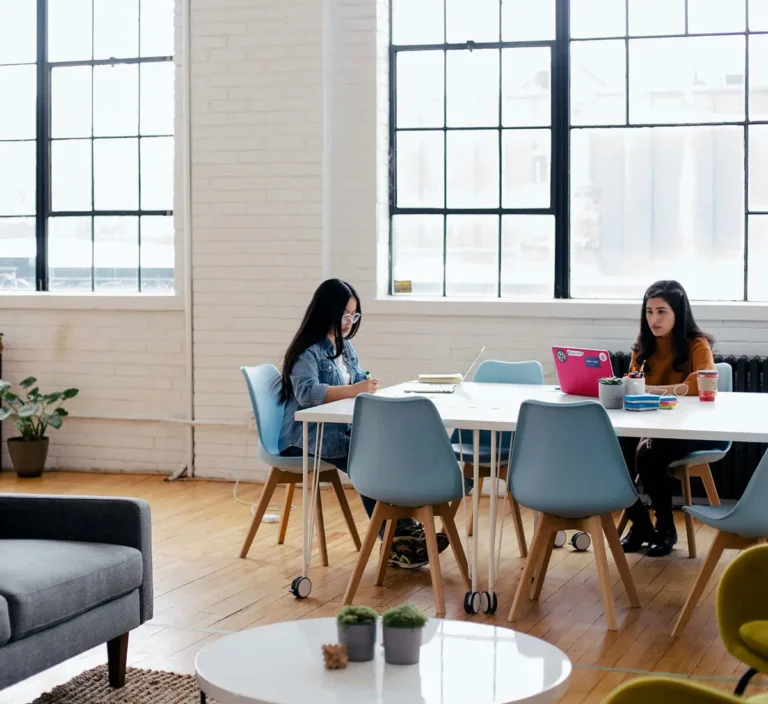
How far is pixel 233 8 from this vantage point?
269 inches

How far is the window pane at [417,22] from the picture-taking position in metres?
6.91

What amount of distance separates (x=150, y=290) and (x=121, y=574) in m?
4.23

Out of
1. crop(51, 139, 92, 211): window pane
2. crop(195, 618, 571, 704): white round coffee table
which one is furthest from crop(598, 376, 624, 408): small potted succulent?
crop(51, 139, 92, 211): window pane

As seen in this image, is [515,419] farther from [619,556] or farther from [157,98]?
[157,98]

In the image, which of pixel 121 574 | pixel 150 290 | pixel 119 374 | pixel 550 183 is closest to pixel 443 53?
pixel 550 183

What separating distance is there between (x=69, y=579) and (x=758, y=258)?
456cm

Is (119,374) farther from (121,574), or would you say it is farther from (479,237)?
(121,574)

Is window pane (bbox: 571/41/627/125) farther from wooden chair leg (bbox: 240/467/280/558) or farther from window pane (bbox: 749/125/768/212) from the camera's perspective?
wooden chair leg (bbox: 240/467/280/558)

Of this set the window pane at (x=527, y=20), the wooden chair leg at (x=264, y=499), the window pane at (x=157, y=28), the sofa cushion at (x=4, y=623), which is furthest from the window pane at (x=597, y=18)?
the sofa cushion at (x=4, y=623)

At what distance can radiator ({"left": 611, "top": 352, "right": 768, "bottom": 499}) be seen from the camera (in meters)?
6.09

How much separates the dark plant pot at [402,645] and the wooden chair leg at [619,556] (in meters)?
1.67

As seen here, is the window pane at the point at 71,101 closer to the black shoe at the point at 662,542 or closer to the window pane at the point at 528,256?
the window pane at the point at 528,256

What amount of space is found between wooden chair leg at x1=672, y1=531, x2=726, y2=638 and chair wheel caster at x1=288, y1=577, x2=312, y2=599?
1.41 m

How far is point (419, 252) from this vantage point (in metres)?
7.00
